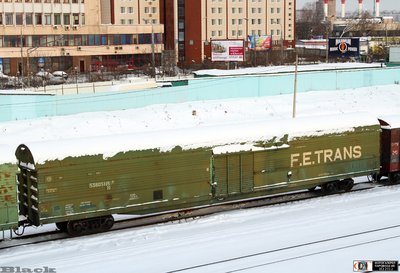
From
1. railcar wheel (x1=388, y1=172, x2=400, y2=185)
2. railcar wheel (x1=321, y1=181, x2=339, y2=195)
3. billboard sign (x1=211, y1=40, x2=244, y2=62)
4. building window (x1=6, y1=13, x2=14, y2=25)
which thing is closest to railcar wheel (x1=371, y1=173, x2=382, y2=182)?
railcar wheel (x1=388, y1=172, x2=400, y2=185)

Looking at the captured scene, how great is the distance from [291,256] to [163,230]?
482cm

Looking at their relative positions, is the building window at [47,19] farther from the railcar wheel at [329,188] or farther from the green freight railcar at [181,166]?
Result: the railcar wheel at [329,188]

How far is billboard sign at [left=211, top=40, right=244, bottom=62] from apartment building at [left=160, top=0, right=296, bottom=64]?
24.8m

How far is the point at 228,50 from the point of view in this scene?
86188 mm

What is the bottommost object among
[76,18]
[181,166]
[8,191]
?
[8,191]

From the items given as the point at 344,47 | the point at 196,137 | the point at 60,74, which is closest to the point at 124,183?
the point at 196,137

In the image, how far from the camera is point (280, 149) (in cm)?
2356

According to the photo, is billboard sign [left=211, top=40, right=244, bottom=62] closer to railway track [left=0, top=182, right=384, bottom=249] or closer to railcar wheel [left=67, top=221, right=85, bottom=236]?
railway track [left=0, top=182, right=384, bottom=249]

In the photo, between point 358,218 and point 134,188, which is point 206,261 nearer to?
point 134,188

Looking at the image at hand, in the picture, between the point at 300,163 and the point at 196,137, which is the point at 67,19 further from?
the point at 196,137

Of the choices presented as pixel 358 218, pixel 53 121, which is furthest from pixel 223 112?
pixel 358 218

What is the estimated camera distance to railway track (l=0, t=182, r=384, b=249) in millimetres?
20062

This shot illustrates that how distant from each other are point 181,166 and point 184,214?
6.99ft

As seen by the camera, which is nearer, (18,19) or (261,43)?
(18,19)
